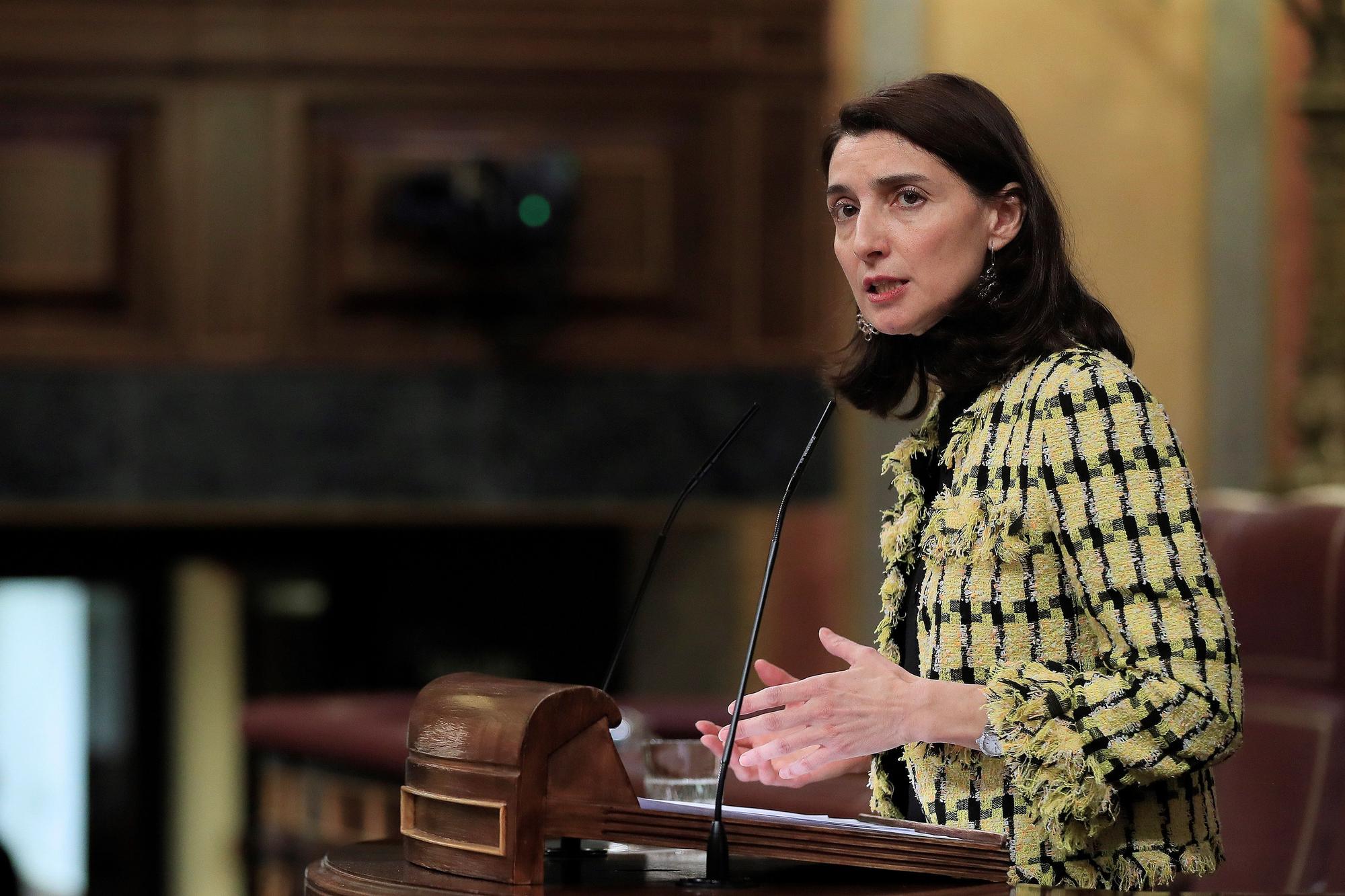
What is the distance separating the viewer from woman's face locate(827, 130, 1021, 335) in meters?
1.30

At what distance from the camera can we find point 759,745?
1.25 m

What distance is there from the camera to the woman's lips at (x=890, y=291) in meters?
1.32

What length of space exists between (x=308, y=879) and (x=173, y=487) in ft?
9.60

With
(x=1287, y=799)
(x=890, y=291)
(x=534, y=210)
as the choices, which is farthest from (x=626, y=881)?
(x=534, y=210)

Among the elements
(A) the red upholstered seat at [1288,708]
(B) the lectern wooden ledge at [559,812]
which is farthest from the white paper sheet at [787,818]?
(A) the red upholstered seat at [1288,708]

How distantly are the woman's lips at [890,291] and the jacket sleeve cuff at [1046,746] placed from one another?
Answer: 1.04 ft

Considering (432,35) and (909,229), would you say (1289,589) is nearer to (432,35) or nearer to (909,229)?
(909,229)

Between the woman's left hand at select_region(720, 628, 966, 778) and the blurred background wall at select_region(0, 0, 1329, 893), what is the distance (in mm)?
2736

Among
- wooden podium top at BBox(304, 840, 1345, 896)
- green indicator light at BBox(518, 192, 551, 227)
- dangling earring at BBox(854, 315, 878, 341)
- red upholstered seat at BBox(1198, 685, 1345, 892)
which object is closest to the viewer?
wooden podium top at BBox(304, 840, 1345, 896)

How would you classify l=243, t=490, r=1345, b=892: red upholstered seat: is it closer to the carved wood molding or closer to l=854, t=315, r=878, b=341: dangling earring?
l=854, t=315, r=878, b=341: dangling earring

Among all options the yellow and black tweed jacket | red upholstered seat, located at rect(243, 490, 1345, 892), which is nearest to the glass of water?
the yellow and black tweed jacket

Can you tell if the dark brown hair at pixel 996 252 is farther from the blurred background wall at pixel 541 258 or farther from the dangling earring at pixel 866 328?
the blurred background wall at pixel 541 258

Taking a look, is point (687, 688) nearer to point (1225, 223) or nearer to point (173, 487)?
point (173, 487)

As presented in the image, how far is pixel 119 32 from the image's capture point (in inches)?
151
